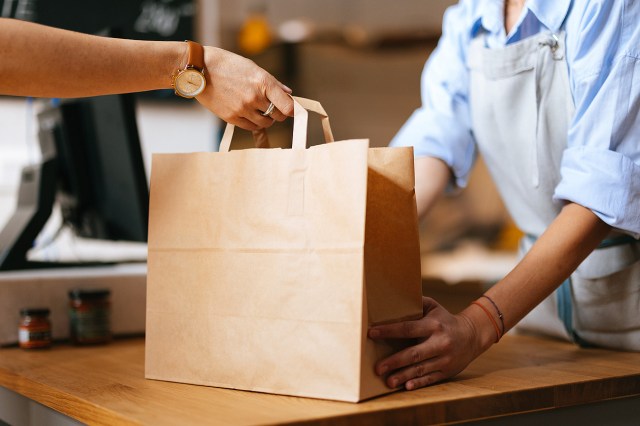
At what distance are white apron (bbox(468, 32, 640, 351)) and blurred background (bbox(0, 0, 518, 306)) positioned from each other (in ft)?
6.61

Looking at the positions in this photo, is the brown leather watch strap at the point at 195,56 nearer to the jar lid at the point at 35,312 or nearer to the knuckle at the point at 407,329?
the knuckle at the point at 407,329

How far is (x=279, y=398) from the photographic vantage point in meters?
0.86

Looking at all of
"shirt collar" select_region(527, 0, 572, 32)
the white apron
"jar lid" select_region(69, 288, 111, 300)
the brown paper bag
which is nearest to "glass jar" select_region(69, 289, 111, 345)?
"jar lid" select_region(69, 288, 111, 300)

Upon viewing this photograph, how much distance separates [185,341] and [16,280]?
0.52 metres

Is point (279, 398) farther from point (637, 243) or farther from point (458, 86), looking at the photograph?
point (458, 86)

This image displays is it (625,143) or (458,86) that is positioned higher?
(458,86)

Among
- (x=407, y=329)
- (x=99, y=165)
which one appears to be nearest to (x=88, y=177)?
(x=99, y=165)

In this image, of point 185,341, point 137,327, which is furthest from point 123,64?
point 137,327

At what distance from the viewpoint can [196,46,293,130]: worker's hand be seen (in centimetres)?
100

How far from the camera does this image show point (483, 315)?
99cm

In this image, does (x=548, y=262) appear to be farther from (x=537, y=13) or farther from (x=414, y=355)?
(x=537, y=13)

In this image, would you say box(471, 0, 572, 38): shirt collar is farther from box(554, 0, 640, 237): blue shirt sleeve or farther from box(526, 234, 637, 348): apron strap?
box(526, 234, 637, 348): apron strap

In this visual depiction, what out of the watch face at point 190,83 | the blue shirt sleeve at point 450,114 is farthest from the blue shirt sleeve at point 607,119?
the watch face at point 190,83

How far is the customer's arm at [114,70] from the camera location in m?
0.90
